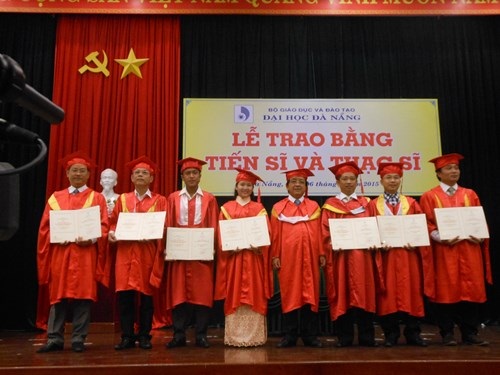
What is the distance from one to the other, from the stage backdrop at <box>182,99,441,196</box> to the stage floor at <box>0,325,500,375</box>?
2.63m

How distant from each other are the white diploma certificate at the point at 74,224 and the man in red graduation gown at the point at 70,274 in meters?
0.05

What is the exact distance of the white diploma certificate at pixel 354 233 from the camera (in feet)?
13.8

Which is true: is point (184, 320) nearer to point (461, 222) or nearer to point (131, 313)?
point (131, 313)

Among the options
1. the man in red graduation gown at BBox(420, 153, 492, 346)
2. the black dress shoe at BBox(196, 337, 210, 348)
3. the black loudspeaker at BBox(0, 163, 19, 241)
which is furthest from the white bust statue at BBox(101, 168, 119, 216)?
the black loudspeaker at BBox(0, 163, 19, 241)

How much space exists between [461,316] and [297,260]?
1.49 m

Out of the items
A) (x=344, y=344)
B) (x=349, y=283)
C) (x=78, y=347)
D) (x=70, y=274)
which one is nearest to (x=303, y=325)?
(x=344, y=344)

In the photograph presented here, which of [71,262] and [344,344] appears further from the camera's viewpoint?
[344,344]

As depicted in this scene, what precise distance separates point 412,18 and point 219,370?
5742mm

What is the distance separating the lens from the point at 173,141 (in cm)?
659

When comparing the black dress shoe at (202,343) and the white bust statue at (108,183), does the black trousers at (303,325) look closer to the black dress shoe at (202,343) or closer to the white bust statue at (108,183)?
the black dress shoe at (202,343)

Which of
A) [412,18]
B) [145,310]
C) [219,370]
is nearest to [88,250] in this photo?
[145,310]

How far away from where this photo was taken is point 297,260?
4.30 meters

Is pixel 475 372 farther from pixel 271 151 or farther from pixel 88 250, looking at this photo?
pixel 271 151

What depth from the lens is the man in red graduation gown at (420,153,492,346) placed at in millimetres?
4223
